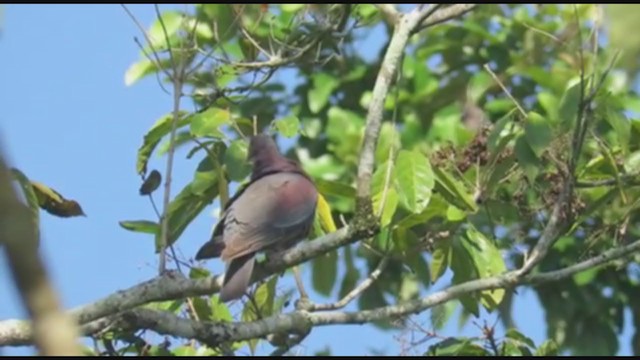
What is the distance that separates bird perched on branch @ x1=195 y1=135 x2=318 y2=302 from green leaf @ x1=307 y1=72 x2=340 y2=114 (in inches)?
122

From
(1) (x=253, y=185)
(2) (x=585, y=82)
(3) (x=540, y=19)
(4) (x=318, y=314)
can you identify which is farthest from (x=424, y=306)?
(3) (x=540, y=19)

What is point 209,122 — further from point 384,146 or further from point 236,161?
point 384,146

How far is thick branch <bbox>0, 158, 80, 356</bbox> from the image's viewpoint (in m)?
0.86

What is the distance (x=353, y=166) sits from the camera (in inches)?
263

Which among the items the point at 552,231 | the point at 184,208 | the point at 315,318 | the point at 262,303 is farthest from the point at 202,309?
the point at 552,231

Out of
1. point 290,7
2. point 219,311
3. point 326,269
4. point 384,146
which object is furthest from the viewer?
point 290,7

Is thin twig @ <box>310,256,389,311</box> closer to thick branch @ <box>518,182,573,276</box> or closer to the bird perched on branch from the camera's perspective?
the bird perched on branch

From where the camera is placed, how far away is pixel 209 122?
3.58 m

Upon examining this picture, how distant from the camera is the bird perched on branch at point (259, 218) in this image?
3.83 meters

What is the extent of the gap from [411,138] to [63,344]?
6.03 meters

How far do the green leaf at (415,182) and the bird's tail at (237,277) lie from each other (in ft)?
1.57

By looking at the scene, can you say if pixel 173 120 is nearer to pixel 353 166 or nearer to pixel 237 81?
pixel 237 81

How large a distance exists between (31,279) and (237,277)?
2.72 m

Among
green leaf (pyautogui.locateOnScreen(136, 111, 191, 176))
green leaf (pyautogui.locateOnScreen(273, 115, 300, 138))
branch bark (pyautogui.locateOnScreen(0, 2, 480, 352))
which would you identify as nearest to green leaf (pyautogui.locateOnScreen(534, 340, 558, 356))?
branch bark (pyautogui.locateOnScreen(0, 2, 480, 352))
